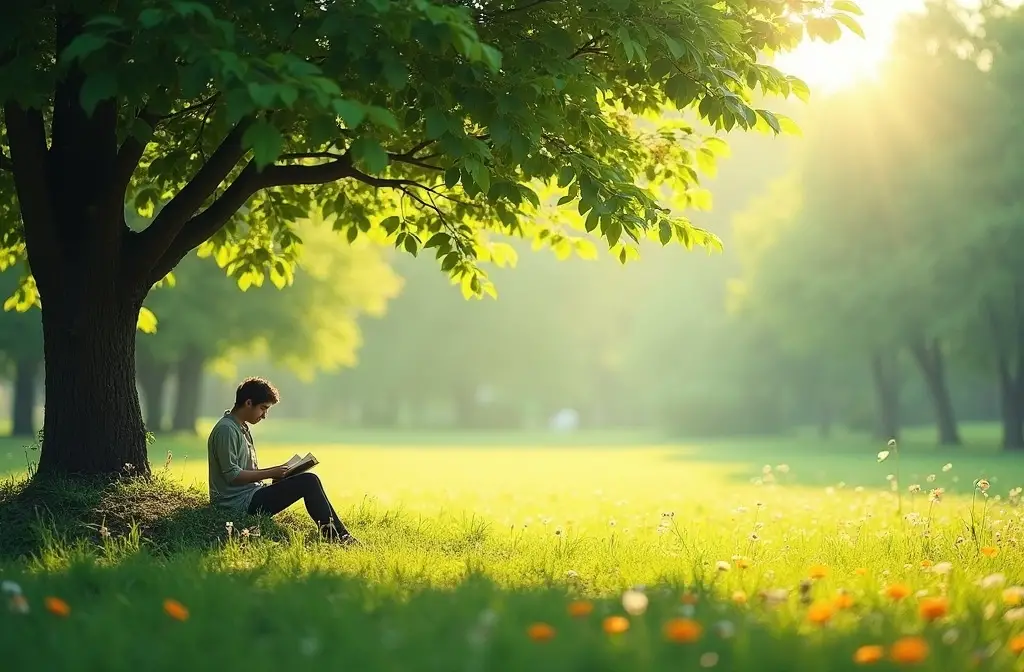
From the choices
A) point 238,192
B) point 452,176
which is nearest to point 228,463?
point 238,192

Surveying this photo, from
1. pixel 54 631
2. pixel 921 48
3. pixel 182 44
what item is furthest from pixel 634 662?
pixel 921 48

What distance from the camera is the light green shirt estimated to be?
865 cm

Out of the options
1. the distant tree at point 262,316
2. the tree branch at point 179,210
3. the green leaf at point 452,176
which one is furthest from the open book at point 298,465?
the distant tree at point 262,316

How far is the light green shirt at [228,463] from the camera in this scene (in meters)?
8.65

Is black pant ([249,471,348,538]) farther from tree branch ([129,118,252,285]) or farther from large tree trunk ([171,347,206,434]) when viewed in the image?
large tree trunk ([171,347,206,434])

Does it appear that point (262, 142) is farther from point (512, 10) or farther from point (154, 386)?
point (154, 386)

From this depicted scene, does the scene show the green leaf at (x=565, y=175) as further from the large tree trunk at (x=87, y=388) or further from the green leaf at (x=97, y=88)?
the large tree trunk at (x=87, y=388)

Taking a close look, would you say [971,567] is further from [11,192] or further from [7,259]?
[7,259]

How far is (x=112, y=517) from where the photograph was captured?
8.27 meters

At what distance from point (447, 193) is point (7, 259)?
489cm

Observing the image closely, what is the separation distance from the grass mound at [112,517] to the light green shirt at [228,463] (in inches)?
5.4

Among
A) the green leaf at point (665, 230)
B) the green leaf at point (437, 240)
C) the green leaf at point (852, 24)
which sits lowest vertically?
the green leaf at point (665, 230)

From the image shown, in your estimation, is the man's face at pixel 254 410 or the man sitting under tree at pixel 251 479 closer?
the man sitting under tree at pixel 251 479

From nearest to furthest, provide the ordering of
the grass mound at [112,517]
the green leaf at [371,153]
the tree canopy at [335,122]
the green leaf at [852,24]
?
1. the green leaf at [371,153]
2. the tree canopy at [335,122]
3. the green leaf at [852,24]
4. the grass mound at [112,517]
